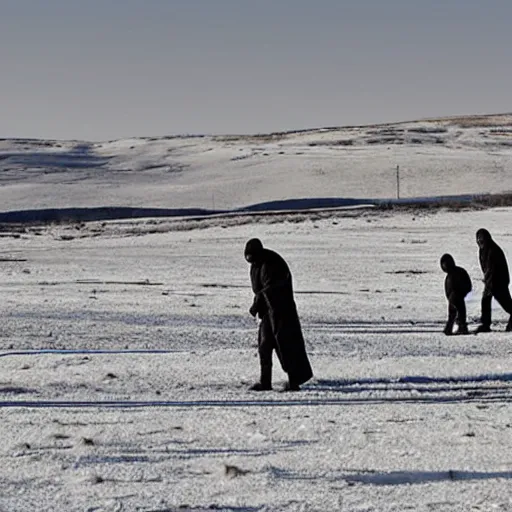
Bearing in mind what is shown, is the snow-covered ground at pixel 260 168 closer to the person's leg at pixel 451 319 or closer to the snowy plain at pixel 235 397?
the snowy plain at pixel 235 397

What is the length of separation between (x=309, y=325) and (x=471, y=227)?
82.2 feet

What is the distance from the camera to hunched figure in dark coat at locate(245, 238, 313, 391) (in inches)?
524

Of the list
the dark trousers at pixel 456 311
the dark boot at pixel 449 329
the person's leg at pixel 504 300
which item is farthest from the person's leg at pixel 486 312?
the dark boot at pixel 449 329

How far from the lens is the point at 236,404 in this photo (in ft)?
40.4

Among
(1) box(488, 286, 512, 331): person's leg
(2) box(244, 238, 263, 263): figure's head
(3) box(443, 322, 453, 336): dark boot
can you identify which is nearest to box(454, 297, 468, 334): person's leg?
(3) box(443, 322, 453, 336): dark boot

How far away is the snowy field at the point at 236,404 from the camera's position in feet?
29.1

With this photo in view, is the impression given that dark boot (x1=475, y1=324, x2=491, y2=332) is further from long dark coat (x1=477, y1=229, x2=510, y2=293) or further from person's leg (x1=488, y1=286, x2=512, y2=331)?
long dark coat (x1=477, y1=229, x2=510, y2=293)

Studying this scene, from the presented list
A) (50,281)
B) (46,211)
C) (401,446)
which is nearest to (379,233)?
(50,281)

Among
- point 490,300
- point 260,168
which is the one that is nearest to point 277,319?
point 490,300

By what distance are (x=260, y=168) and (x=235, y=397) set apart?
66.8 meters

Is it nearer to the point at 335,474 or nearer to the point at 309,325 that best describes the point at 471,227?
the point at 309,325

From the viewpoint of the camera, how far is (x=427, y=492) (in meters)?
8.81

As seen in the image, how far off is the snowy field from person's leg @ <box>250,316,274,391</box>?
0.24 metres

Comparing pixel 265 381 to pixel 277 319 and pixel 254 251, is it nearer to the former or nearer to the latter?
pixel 277 319
